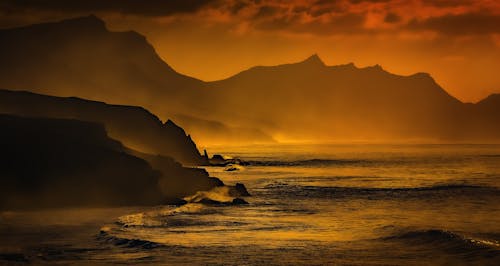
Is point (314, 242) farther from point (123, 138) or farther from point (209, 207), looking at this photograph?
point (123, 138)

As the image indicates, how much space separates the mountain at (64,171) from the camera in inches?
2255

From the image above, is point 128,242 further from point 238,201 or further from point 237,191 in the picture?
point 237,191

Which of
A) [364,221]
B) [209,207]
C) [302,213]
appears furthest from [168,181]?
[364,221]

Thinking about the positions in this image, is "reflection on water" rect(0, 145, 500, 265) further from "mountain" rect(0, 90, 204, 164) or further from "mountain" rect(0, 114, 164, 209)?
"mountain" rect(0, 90, 204, 164)

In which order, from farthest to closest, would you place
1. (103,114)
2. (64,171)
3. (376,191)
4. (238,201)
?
(103,114), (376,191), (238,201), (64,171)

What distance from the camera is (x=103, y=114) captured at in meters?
87.1

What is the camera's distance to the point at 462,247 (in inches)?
1476

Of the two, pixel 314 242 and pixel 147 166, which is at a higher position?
pixel 147 166

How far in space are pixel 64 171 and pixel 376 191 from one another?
40.3 meters

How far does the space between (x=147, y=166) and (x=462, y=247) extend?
101 ft

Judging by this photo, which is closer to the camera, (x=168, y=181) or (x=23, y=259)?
(x=23, y=259)

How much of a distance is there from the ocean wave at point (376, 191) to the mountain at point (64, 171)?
793 inches

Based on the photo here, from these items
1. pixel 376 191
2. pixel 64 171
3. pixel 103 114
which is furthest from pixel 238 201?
pixel 103 114

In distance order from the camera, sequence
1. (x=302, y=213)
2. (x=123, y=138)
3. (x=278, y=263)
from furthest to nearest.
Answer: (x=123, y=138), (x=302, y=213), (x=278, y=263)
